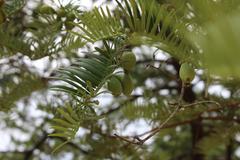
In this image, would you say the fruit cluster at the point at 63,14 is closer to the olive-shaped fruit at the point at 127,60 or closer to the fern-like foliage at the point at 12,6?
the fern-like foliage at the point at 12,6

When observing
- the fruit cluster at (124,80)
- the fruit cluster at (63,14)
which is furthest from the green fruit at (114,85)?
the fruit cluster at (63,14)

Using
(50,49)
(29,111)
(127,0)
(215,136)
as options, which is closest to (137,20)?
(127,0)

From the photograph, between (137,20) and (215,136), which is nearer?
(137,20)

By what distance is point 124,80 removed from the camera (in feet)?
1.68

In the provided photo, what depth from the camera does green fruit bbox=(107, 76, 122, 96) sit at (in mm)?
490

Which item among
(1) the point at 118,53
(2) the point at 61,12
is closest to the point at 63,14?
(2) the point at 61,12

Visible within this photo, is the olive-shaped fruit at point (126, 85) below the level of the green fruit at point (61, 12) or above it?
below

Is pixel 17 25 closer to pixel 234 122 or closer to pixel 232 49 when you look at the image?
pixel 234 122

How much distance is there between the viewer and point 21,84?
81cm

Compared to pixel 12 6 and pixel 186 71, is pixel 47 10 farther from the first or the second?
pixel 186 71

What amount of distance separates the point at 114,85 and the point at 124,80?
0.03m

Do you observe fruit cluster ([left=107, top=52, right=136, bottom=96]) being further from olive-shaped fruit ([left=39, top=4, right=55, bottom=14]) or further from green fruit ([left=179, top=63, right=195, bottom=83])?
olive-shaped fruit ([left=39, top=4, right=55, bottom=14])

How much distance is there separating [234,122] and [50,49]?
493mm

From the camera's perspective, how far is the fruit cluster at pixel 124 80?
492 mm
